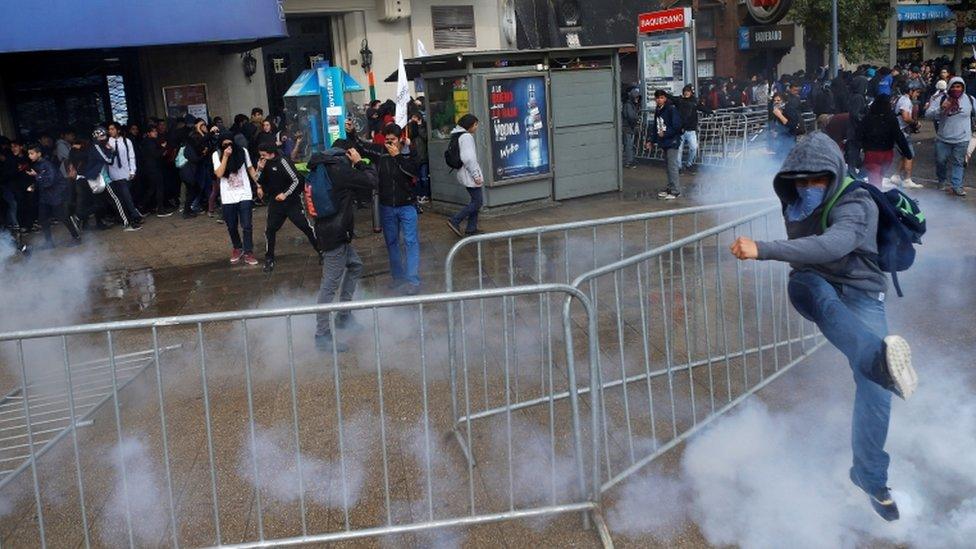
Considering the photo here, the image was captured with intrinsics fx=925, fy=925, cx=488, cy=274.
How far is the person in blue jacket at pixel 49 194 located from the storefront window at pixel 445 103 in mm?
5771

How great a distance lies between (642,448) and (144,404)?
3.64m

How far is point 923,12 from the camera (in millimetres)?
43625

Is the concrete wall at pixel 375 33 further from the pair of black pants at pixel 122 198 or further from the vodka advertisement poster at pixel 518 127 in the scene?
the vodka advertisement poster at pixel 518 127

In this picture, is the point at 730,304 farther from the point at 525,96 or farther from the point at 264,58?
the point at 264,58

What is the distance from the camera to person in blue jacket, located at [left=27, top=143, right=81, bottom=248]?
46.1 ft

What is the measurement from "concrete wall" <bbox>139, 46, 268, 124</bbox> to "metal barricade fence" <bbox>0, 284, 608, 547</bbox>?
1252 centimetres

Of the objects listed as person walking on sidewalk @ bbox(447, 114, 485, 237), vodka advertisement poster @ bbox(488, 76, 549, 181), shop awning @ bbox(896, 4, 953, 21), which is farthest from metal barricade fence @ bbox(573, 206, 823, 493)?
shop awning @ bbox(896, 4, 953, 21)

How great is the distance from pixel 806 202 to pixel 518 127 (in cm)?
979

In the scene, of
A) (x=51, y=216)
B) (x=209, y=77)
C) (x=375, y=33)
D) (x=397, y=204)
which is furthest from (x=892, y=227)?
(x=375, y=33)

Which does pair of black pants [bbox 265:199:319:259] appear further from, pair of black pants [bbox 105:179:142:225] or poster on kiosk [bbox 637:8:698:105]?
poster on kiosk [bbox 637:8:698:105]

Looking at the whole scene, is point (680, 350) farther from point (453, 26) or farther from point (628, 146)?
point (453, 26)

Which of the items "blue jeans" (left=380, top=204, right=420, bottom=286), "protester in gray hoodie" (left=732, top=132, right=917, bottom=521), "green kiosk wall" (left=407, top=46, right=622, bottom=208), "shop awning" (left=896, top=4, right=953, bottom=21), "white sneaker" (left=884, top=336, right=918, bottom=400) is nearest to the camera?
"white sneaker" (left=884, top=336, right=918, bottom=400)

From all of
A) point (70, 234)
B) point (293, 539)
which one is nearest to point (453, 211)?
point (70, 234)

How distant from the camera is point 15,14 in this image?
14.2 m
